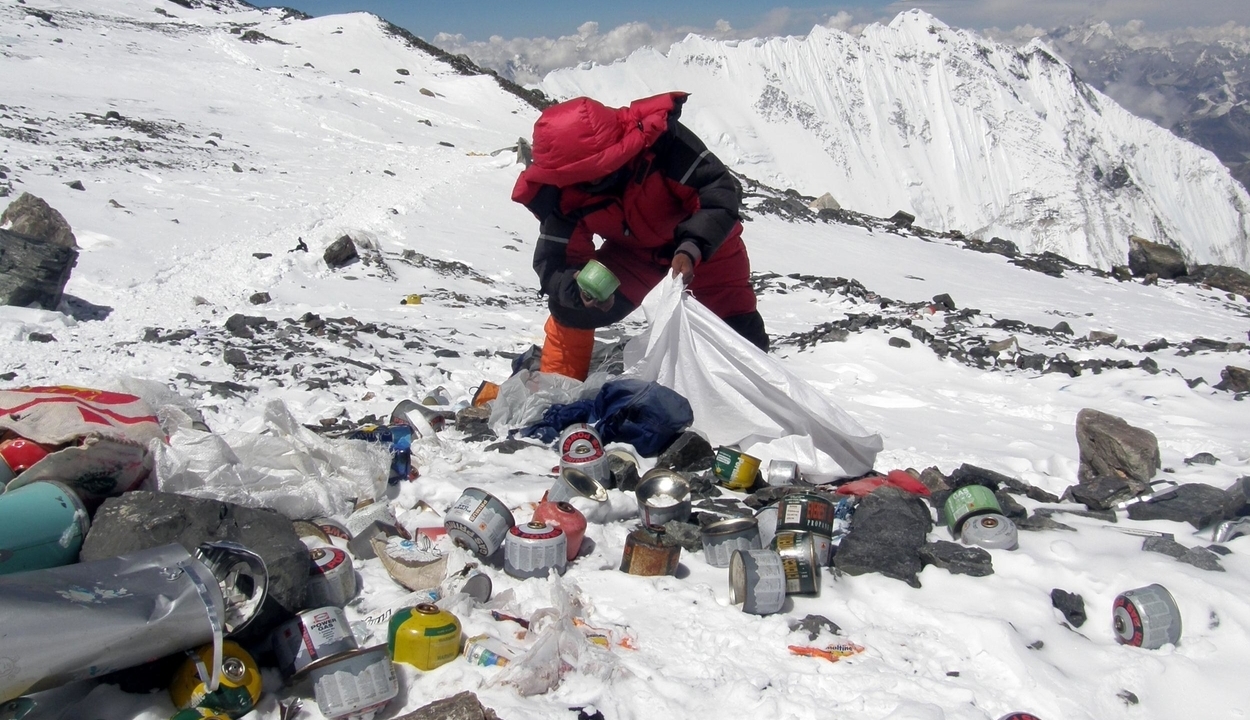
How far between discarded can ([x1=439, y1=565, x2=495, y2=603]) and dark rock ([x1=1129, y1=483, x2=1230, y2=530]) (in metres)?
2.71

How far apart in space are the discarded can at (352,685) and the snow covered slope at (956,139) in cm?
10769

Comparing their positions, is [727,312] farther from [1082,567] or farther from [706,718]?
[706,718]

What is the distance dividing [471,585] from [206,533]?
0.83 m

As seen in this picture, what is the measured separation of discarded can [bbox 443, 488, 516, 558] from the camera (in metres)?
2.83

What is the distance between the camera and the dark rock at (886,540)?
287cm

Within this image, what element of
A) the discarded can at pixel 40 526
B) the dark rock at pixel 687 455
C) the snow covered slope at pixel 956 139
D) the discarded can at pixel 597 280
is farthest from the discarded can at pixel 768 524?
the snow covered slope at pixel 956 139

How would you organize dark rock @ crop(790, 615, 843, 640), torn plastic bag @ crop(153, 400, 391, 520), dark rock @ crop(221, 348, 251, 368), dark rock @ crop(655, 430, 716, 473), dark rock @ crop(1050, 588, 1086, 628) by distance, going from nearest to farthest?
dark rock @ crop(790, 615, 843, 640) → dark rock @ crop(1050, 588, 1086, 628) → torn plastic bag @ crop(153, 400, 391, 520) → dark rock @ crop(655, 430, 716, 473) → dark rock @ crop(221, 348, 251, 368)

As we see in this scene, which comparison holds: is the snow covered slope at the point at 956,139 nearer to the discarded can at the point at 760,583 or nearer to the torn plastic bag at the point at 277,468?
the torn plastic bag at the point at 277,468

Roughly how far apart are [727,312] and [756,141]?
367 ft

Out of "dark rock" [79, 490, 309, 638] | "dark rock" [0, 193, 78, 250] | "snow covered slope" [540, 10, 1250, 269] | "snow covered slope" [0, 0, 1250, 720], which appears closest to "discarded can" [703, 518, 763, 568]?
"snow covered slope" [0, 0, 1250, 720]

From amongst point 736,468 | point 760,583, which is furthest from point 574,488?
point 760,583

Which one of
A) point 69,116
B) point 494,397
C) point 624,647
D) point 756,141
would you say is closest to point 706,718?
point 624,647

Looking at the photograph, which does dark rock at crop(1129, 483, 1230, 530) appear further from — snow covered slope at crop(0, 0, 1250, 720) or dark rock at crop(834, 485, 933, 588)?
dark rock at crop(834, 485, 933, 588)

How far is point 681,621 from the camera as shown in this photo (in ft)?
8.46
